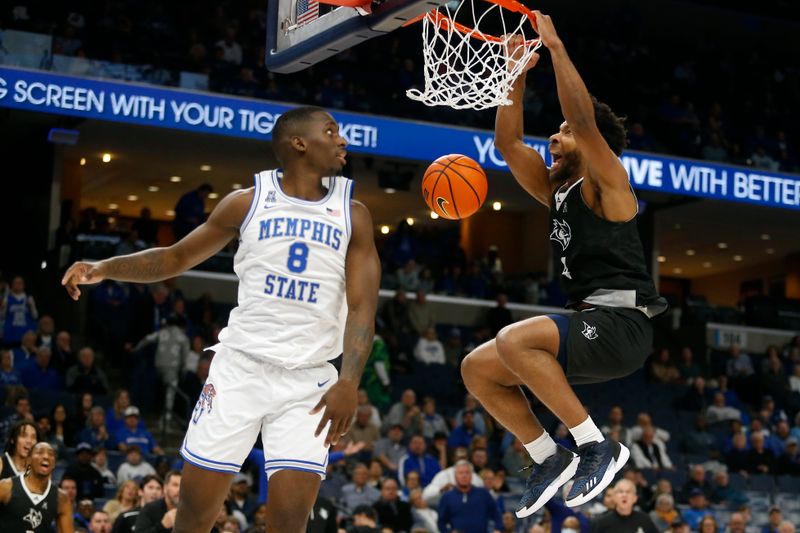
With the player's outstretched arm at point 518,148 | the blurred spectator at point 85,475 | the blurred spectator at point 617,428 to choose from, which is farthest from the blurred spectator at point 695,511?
the player's outstretched arm at point 518,148

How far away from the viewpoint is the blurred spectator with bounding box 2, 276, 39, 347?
14.3m

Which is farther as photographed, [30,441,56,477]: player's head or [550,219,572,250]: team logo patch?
[30,441,56,477]: player's head

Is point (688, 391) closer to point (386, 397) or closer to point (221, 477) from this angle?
point (386, 397)

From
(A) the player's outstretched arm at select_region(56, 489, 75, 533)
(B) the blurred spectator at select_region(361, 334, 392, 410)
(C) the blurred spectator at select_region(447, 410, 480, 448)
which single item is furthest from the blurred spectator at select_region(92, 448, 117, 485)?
(B) the blurred spectator at select_region(361, 334, 392, 410)

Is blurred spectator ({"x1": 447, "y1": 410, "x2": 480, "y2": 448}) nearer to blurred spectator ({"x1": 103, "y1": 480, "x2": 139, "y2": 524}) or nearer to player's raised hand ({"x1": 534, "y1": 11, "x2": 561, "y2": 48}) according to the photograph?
blurred spectator ({"x1": 103, "y1": 480, "x2": 139, "y2": 524})

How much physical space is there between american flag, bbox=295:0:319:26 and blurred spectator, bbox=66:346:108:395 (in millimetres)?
8347

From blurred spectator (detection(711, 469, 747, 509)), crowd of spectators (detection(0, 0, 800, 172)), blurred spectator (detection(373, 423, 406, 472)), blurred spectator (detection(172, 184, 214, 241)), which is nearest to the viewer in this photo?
blurred spectator (detection(373, 423, 406, 472))

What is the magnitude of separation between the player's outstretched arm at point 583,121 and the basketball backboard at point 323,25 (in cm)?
56

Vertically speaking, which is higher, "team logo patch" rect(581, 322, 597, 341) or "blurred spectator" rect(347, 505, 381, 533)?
"team logo patch" rect(581, 322, 597, 341)

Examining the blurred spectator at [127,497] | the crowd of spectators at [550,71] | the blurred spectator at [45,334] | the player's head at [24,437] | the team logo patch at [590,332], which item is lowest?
the blurred spectator at [127,497]

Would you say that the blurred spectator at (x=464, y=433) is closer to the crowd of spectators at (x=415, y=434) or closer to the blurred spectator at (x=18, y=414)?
the crowd of spectators at (x=415, y=434)

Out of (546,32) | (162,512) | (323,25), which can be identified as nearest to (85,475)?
(162,512)

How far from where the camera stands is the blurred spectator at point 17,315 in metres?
14.3

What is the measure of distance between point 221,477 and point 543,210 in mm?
19924
